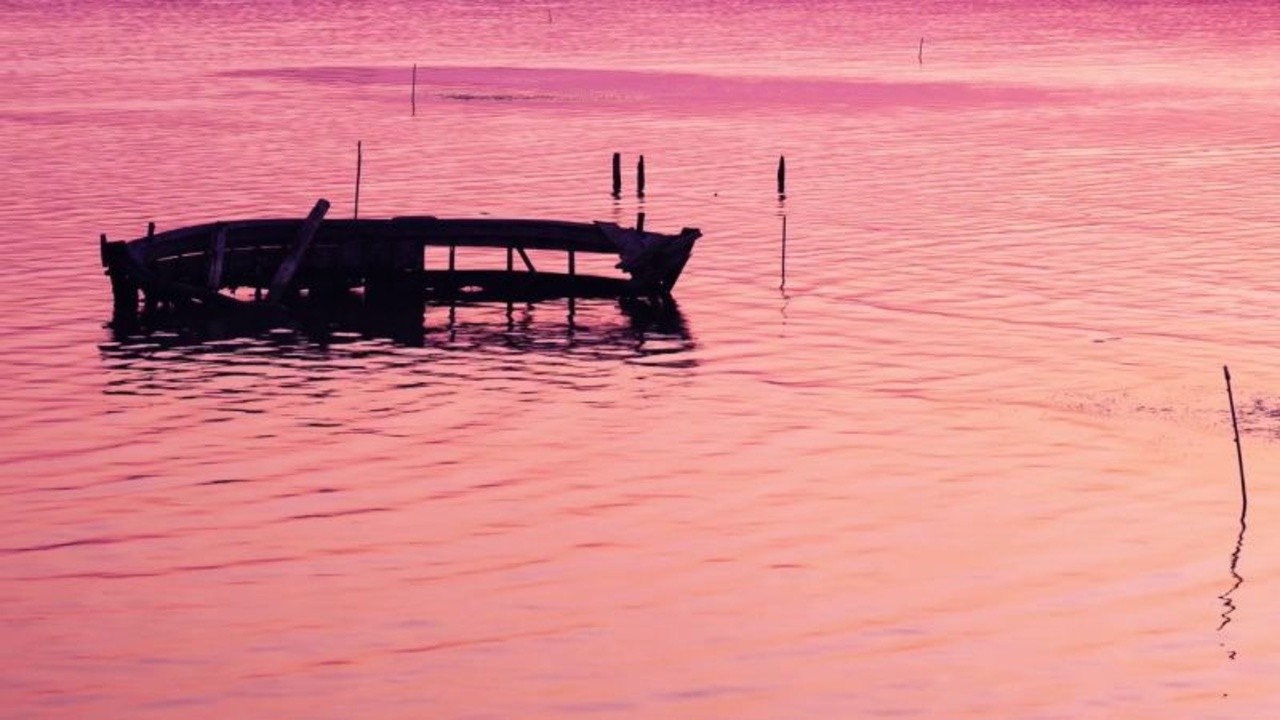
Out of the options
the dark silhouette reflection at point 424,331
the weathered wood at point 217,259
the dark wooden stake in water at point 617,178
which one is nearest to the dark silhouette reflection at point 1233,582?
the dark silhouette reflection at point 424,331

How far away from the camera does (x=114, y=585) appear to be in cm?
3194

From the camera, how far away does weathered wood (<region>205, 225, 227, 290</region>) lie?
54562mm

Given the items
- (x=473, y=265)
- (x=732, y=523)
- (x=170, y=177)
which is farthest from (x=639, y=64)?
(x=732, y=523)

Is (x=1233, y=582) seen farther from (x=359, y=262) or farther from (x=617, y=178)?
(x=617, y=178)

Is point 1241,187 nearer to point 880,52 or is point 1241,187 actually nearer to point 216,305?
point 216,305

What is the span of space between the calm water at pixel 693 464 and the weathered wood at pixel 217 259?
8.61ft

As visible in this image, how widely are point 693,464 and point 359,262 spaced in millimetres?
20719

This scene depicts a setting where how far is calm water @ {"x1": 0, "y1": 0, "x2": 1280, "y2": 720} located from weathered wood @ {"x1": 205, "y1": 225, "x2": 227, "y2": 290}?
2.62 m

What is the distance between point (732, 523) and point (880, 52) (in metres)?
129

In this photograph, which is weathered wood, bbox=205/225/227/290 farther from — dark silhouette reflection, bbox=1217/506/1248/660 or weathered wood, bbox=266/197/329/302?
dark silhouette reflection, bbox=1217/506/1248/660

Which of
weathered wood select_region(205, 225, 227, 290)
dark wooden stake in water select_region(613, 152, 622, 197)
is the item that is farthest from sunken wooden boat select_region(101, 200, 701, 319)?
dark wooden stake in water select_region(613, 152, 622, 197)

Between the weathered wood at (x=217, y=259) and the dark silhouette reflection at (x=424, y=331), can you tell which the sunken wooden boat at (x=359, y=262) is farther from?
the dark silhouette reflection at (x=424, y=331)

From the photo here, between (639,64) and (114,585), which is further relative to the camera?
(639,64)

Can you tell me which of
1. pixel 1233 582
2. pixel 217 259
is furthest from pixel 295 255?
pixel 1233 582
